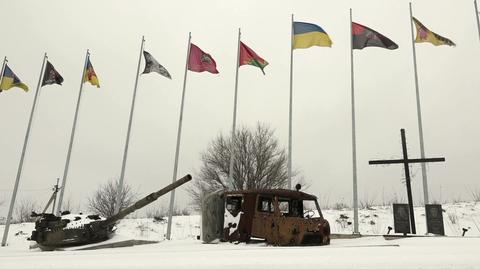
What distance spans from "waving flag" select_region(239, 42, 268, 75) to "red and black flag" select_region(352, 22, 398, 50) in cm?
446

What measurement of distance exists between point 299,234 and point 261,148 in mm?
19956

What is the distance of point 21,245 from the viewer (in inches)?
827

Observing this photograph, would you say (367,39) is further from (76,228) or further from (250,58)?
(76,228)

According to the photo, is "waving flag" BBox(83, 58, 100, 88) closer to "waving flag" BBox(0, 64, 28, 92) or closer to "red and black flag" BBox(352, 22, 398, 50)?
"waving flag" BBox(0, 64, 28, 92)

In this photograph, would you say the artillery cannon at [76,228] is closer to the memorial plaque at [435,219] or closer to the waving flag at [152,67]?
the waving flag at [152,67]

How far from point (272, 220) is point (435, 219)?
7535mm

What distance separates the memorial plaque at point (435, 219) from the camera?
13.7 m

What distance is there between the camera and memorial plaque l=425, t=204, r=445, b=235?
13.7m

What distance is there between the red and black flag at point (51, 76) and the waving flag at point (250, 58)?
9.78 meters

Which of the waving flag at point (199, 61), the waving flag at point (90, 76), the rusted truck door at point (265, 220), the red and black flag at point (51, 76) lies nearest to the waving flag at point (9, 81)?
the red and black flag at point (51, 76)

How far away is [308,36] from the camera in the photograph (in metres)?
17.8

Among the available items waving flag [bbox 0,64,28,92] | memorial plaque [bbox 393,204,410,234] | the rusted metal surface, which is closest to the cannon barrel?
the rusted metal surface

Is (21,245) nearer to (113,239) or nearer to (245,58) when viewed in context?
(113,239)

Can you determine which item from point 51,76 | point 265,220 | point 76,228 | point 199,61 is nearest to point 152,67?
point 199,61
